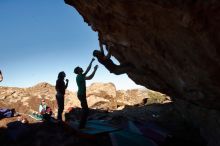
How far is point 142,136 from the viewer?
12.0 meters

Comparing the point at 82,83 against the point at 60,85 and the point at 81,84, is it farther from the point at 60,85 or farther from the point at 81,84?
the point at 60,85

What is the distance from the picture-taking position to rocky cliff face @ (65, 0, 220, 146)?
20.8 feet

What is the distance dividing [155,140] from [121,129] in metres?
1.36

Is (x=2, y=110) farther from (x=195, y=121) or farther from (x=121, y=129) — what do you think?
(x=195, y=121)

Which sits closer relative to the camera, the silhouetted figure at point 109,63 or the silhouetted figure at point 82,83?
the silhouetted figure at point 109,63

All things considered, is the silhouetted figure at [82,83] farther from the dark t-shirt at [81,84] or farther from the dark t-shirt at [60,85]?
the dark t-shirt at [60,85]

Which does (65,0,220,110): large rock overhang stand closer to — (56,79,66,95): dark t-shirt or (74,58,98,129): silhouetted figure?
(74,58,98,129): silhouetted figure

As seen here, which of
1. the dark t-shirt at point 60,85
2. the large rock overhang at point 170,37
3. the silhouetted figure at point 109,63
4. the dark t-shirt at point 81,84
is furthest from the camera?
the dark t-shirt at point 60,85

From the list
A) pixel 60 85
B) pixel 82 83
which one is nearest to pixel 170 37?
pixel 82 83

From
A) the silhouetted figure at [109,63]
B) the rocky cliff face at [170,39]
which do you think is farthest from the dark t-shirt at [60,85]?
the rocky cliff face at [170,39]

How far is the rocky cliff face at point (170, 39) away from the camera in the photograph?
6336 mm

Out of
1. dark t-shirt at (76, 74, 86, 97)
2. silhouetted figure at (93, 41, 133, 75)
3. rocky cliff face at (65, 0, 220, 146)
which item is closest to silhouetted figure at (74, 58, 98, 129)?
dark t-shirt at (76, 74, 86, 97)

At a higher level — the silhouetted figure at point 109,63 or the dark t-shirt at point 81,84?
the silhouetted figure at point 109,63

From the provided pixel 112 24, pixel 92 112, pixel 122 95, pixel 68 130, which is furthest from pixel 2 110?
pixel 122 95
